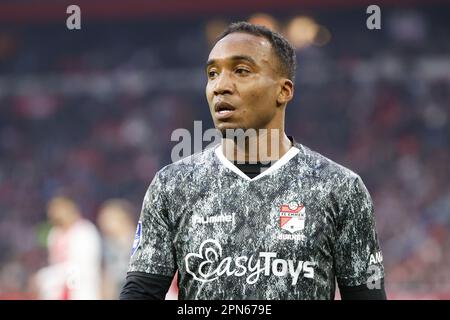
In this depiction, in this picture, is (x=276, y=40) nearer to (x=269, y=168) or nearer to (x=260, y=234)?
(x=269, y=168)

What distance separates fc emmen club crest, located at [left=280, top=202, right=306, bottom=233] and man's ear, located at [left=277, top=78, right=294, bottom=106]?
0.41 meters

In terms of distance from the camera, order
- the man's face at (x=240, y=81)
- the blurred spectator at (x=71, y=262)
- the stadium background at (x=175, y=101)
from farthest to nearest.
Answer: the stadium background at (x=175, y=101) → the blurred spectator at (x=71, y=262) → the man's face at (x=240, y=81)

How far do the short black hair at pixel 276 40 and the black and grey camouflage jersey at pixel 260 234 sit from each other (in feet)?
1.35

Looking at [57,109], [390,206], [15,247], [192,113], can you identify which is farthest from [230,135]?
[57,109]

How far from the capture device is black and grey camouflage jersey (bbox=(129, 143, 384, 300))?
2.93 meters

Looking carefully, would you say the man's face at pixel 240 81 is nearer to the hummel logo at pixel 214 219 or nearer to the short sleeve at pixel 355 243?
the hummel logo at pixel 214 219

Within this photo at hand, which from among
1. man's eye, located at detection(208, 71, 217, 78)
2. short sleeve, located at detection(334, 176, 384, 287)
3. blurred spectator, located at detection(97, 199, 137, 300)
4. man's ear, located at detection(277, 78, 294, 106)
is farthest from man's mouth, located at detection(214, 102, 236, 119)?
blurred spectator, located at detection(97, 199, 137, 300)

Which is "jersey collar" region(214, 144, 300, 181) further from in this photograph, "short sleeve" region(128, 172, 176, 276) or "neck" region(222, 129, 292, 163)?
"short sleeve" region(128, 172, 176, 276)

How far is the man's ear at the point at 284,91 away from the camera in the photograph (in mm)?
3180

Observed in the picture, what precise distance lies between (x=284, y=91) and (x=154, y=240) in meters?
0.75

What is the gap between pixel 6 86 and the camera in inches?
798

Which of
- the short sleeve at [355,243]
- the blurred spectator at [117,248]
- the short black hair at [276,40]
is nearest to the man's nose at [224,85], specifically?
the short black hair at [276,40]

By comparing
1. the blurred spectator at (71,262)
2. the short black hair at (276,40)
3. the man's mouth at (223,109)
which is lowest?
the man's mouth at (223,109)

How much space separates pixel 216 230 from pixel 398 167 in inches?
536
